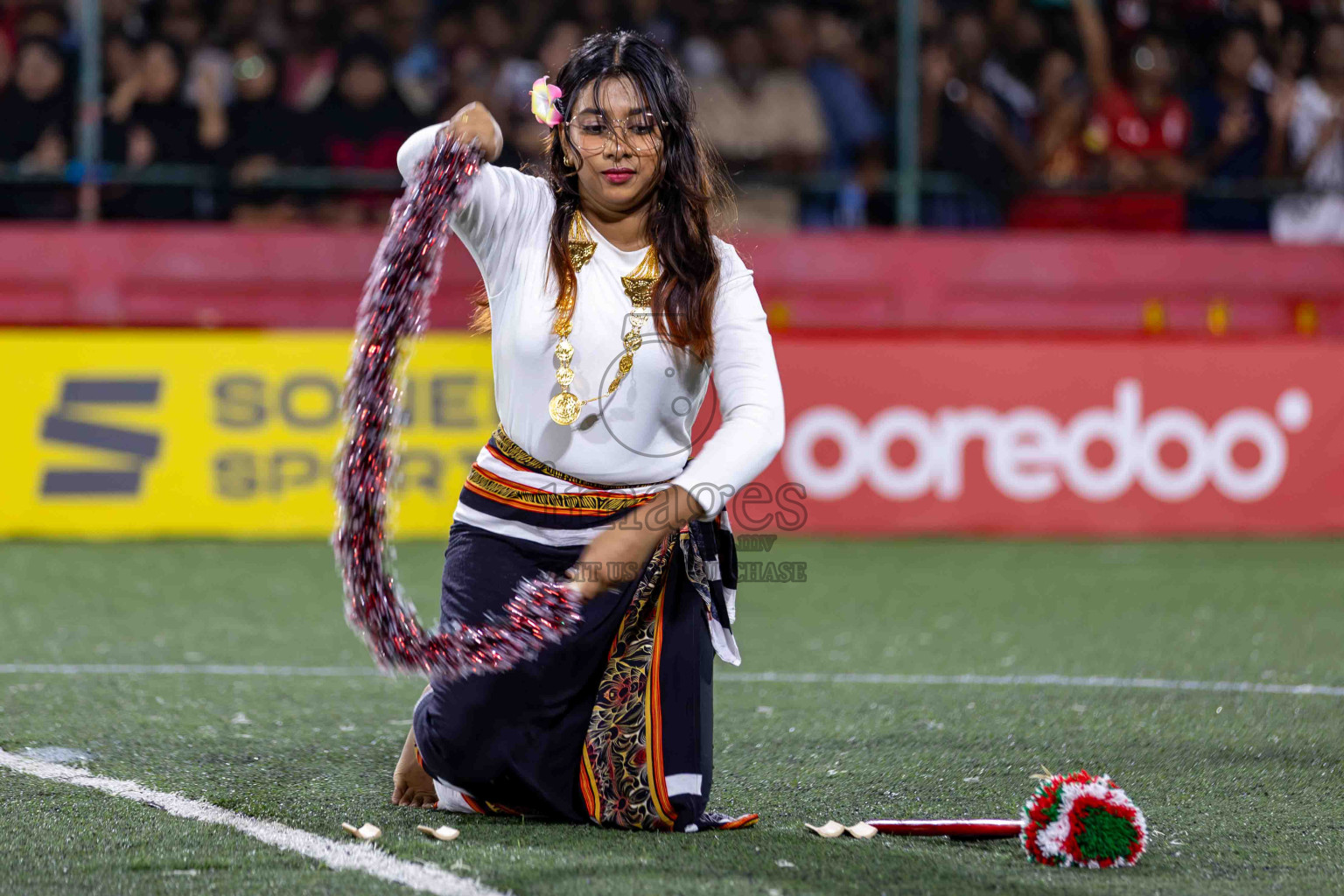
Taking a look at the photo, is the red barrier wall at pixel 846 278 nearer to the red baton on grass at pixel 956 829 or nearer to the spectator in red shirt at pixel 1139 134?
the spectator in red shirt at pixel 1139 134

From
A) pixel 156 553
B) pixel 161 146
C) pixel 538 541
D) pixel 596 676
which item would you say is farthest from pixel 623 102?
pixel 161 146

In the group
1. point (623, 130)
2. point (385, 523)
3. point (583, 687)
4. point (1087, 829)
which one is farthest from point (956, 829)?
point (623, 130)

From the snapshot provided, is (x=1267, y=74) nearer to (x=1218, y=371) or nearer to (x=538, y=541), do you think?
(x=1218, y=371)

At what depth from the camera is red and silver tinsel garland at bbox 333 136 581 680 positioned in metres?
3.81

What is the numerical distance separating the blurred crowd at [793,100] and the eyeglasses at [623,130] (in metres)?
7.67

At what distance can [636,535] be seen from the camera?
139 inches

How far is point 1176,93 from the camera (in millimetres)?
12523

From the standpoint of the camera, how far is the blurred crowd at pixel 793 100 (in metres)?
11.3

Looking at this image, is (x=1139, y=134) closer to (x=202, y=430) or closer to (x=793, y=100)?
(x=793, y=100)

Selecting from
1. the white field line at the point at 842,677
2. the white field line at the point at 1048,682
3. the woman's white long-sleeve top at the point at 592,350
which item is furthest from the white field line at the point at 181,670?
the woman's white long-sleeve top at the point at 592,350

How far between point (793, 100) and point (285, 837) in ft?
30.1

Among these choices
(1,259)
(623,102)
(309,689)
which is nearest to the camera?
(623,102)

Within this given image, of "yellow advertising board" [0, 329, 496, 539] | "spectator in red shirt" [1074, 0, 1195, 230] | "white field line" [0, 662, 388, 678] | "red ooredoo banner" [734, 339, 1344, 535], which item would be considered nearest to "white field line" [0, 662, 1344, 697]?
"white field line" [0, 662, 388, 678]

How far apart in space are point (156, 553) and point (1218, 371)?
6.00 metres
